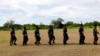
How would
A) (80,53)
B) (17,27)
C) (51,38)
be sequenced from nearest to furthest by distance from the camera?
(80,53) → (51,38) → (17,27)

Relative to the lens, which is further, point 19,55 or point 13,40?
point 13,40

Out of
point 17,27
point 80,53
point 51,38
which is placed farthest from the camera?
point 17,27

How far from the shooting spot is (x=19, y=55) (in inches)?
1090

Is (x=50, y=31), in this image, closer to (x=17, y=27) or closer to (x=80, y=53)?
(x=80, y=53)

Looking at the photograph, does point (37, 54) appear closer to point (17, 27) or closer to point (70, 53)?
point (70, 53)

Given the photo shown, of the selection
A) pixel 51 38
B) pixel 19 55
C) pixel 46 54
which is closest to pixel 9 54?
pixel 19 55

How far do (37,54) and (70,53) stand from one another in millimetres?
2320

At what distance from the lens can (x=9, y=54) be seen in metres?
28.6

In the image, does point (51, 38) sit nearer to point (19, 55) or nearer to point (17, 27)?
point (19, 55)

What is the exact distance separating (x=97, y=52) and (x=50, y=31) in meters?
9.91

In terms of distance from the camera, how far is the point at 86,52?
92.1 ft

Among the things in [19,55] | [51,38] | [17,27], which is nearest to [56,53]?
[19,55]

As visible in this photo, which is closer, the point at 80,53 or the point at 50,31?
the point at 80,53

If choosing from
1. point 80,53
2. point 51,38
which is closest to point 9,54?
point 80,53
